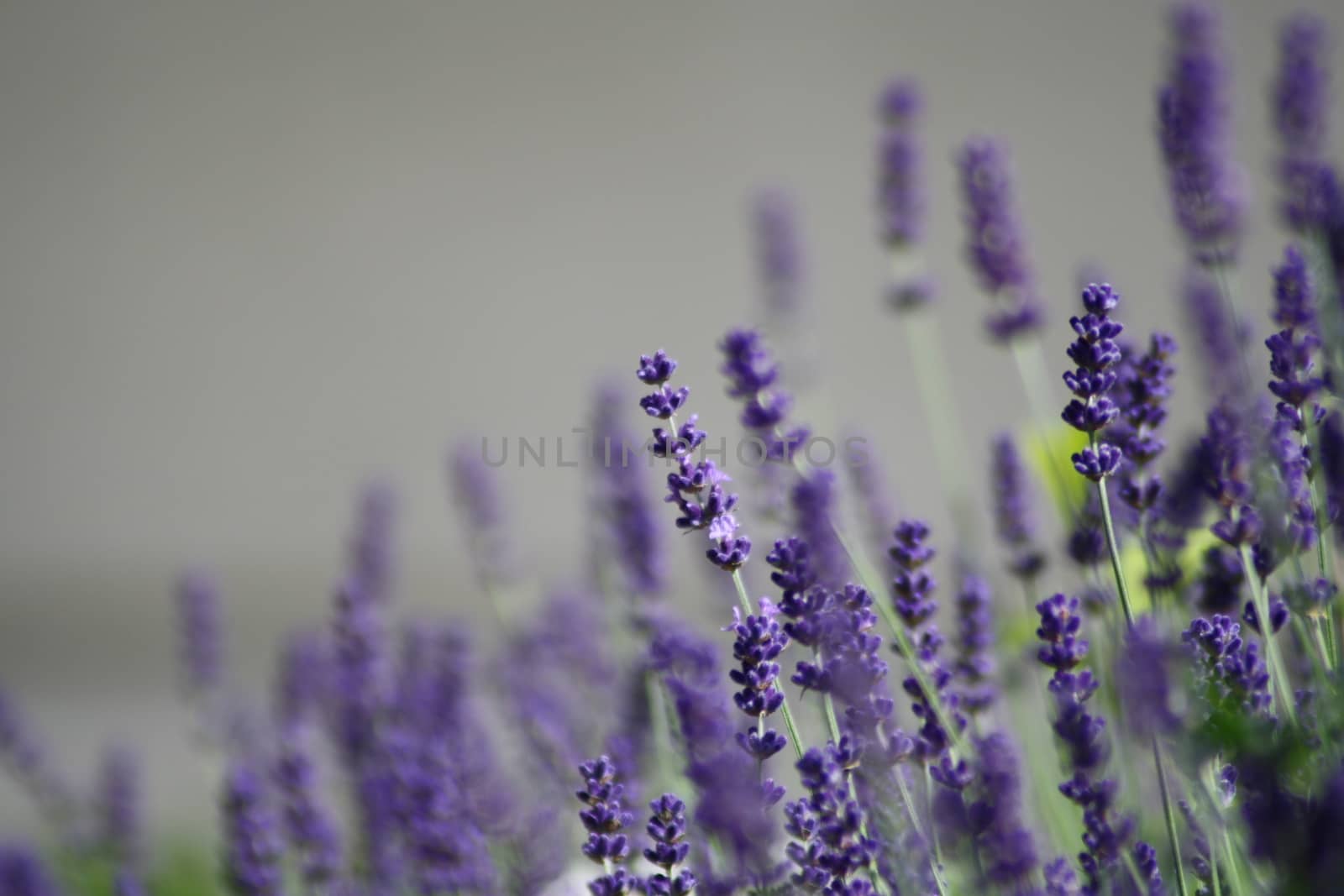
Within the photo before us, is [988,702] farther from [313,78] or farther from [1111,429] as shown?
[313,78]

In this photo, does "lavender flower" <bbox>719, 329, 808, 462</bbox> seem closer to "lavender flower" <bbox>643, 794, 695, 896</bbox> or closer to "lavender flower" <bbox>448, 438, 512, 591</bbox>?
"lavender flower" <bbox>643, 794, 695, 896</bbox>

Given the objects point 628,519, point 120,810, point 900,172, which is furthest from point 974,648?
point 120,810

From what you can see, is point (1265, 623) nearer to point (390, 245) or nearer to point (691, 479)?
point (691, 479)

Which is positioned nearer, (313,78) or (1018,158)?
(1018,158)

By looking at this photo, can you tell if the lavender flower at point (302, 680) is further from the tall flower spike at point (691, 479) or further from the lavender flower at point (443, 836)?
the tall flower spike at point (691, 479)

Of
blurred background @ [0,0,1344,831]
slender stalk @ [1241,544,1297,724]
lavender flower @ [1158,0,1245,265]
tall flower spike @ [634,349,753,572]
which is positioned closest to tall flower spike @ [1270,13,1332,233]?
lavender flower @ [1158,0,1245,265]

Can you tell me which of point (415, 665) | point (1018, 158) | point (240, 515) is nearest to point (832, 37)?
point (1018, 158)
